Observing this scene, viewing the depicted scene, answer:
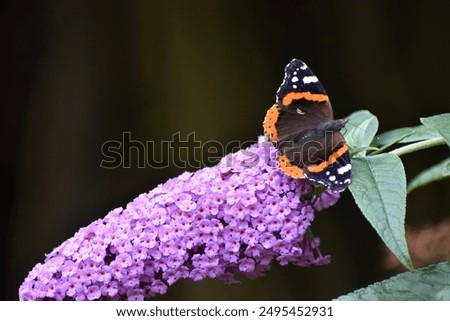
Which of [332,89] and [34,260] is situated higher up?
[332,89]

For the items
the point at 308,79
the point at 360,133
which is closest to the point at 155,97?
the point at 308,79

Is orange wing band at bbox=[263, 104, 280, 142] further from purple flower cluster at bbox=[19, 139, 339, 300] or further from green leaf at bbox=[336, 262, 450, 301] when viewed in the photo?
green leaf at bbox=[336, 262, 450, 301]

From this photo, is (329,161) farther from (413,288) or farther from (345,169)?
(413,288)

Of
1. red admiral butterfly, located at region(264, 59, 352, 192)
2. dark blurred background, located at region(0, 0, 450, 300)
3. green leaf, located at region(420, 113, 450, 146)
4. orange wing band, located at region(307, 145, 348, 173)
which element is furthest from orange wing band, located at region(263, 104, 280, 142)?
dark blurred background, located at region(0, 0, 450, 300)

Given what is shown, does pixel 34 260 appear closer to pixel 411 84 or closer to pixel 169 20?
pixel 169 20

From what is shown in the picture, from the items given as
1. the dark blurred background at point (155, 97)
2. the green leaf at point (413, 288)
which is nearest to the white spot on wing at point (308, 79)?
the green leaf at point (413, 288)
